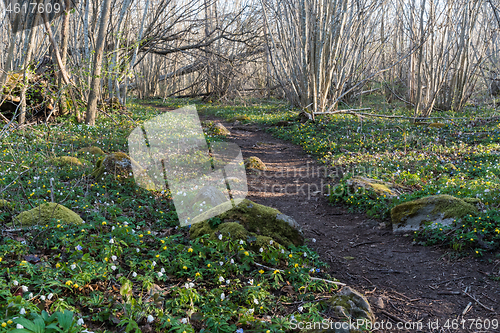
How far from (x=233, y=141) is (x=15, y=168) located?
617cm

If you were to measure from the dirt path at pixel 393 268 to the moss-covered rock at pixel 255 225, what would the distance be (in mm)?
486

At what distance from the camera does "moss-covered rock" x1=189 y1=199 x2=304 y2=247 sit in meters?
3.98

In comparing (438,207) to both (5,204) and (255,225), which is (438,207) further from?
(5,204)

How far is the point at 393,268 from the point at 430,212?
1.22 meters

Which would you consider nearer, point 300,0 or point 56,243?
point 56,243

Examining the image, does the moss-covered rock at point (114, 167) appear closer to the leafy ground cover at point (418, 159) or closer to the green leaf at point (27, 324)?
the leafy ground cover at point (418, 159)

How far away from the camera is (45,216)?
12.6 ft

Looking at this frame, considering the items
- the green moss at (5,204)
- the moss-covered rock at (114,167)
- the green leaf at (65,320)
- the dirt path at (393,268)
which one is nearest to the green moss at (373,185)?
the dirt path at (393,268)

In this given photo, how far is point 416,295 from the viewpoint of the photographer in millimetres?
3424

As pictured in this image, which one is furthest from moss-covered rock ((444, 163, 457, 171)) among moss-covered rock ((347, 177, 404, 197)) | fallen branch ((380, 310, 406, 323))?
fallen branch ((380, 310, 406, 323))

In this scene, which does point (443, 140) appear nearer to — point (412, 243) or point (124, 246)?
point (412, 243)

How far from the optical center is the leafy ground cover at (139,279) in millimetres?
2482

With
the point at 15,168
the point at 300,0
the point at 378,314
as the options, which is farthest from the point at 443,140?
the point at 15,168

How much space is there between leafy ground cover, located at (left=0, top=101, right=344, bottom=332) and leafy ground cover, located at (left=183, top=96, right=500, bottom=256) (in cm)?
204
